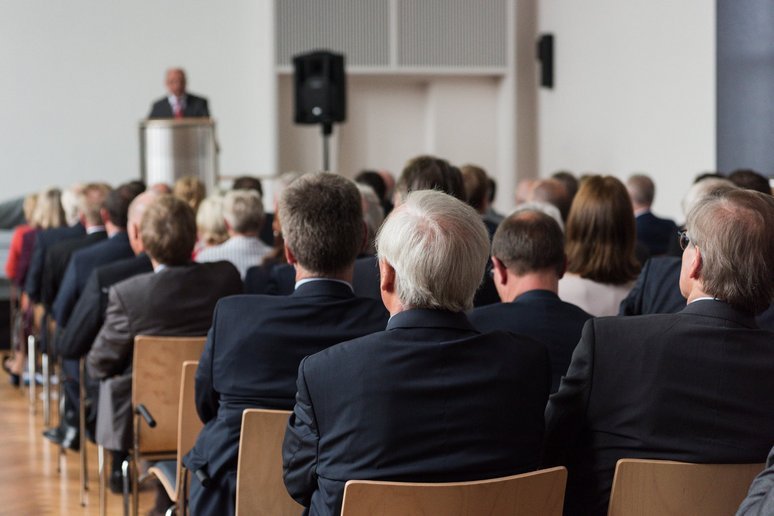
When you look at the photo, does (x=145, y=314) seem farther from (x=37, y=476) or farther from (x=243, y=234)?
(x=37, y=476)

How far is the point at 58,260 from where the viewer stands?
20.6 feet

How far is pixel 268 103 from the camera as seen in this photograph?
42.8ft

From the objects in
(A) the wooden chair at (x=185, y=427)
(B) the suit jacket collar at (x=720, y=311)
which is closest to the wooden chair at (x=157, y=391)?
(A) the wooden chair at (x=185, y=427)

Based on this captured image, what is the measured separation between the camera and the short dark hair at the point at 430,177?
15.2ft

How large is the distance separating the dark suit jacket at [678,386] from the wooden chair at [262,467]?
77cm

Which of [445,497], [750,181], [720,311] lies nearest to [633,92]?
[750,181]

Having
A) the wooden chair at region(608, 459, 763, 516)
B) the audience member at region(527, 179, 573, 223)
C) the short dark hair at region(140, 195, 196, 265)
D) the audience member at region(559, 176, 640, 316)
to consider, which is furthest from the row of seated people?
the audience member at region(527, 179, 573, 223)

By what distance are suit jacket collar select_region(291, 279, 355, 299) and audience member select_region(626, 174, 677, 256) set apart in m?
3.61

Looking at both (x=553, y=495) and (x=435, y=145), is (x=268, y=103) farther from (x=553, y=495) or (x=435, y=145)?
(x=553, y=495)

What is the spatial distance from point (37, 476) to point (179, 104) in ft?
18.7

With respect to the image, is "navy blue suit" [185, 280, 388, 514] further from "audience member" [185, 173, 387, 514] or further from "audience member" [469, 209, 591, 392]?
"audience member" [469, 209, 591, 392]

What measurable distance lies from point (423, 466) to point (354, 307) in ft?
2.74

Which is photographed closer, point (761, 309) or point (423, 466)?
point (423, 466)

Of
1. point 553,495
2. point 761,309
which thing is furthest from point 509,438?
point 761,309
